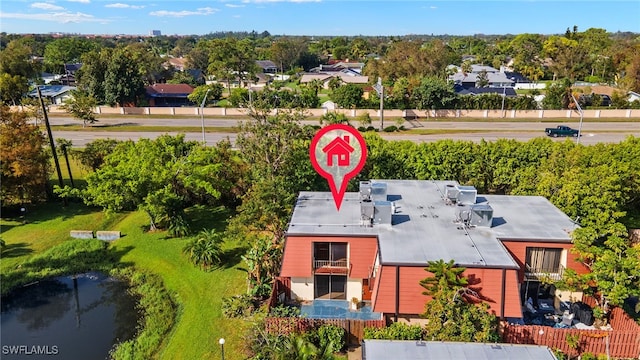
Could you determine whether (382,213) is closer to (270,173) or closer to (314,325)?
(314,325)

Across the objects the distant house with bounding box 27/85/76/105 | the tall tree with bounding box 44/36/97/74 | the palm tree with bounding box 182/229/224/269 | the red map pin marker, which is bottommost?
the palm tree with bounding box 182/229/224/269

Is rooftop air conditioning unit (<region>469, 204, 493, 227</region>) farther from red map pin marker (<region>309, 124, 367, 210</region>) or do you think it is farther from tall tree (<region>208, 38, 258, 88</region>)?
tall tree (<region>208, 38, 258, 88</region>)

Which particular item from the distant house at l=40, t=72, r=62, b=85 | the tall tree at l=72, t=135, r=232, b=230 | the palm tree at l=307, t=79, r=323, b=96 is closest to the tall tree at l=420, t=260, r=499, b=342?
the tall tree at l=72, t=135, r=232, b=230

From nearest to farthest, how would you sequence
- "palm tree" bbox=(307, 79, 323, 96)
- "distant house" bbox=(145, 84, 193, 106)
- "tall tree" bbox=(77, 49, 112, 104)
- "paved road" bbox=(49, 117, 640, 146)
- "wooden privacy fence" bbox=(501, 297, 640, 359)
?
1. "wooden privacy fence" bbox=(501, 297, 640, 359)
2. "paved road" bbox=(49, 117, 640, 146)
3. "tall tree" bbox=(77, 49, 112, 104)
4. "distant house" bbox=(145, 84, 193, 106)
5. "palm tree" bbox=(307, 79, 323, 96)

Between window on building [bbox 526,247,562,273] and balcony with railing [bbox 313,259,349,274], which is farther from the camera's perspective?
balcony with railing [bbox 313,259,349,274]

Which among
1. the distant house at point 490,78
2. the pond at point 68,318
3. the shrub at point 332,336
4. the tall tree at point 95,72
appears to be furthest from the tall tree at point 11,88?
the distant house at point 490,78

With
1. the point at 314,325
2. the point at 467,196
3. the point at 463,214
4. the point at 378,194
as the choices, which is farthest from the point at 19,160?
the point at 467,196

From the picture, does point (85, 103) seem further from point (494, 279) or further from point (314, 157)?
point (494, 279)
